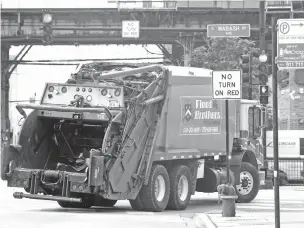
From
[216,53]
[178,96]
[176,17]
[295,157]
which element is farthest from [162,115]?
[176,17]

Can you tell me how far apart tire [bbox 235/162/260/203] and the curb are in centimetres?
593

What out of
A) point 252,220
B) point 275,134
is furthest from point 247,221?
point 275,134

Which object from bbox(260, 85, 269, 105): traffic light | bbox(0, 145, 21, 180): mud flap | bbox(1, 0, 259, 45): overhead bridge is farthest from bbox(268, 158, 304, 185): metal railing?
bbox(0, 145, 21, 180): mud flap

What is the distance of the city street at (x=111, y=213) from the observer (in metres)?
16.9

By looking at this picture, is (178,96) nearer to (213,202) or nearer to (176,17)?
(213,202)

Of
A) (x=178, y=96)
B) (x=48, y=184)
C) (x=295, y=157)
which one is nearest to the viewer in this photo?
(x=48, y=184)

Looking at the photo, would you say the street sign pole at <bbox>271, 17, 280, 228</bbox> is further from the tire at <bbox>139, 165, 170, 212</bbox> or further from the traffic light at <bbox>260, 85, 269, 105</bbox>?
the traffic light at <bbox>260, 85, 269, 105</bbox>

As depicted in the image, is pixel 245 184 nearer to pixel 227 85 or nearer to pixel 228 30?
pixel 227 85

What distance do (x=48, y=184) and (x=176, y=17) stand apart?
3023cm

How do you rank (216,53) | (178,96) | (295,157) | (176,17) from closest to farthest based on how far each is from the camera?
(178,96), (295,157), (216,53), (176,17)

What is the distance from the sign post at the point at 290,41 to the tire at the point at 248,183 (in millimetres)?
7047

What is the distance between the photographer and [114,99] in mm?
19078

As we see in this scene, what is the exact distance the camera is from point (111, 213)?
19438 mm

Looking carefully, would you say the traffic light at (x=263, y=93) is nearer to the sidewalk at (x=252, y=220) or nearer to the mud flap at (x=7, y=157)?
the sidewalk at (x=252, y=220)
